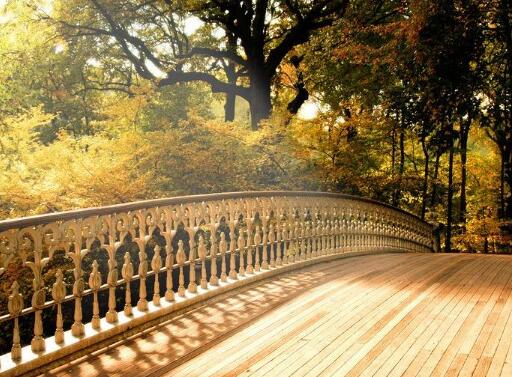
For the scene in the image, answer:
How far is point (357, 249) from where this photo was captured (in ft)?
36.9

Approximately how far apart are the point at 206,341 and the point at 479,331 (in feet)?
8.20

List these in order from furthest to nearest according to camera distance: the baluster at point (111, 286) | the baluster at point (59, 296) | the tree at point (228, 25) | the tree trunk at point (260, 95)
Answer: the tree trunk at point (260, 95) < the tree at point (228, 25) < the baluster at point (111, 286) < the baluster at point (59, 296)

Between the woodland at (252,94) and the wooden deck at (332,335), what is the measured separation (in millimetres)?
5372

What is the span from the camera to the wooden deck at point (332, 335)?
11.8 ft

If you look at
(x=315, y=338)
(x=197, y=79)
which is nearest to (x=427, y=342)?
(x=315, y=338)

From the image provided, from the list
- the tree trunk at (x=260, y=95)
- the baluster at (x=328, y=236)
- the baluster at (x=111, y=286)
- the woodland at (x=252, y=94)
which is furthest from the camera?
the tree trunk at (x=260, y=95)

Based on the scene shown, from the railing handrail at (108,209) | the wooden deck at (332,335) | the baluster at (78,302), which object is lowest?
the wooden deck at (332,335)

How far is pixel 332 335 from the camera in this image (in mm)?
4371

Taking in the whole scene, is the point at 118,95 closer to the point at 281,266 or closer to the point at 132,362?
the point at 281,266

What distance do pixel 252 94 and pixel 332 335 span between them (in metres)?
14.7

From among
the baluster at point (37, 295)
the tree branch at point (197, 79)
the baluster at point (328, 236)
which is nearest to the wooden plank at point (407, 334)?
the baluster at point (37, 295)

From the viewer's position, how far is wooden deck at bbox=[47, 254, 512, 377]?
360 centimetres

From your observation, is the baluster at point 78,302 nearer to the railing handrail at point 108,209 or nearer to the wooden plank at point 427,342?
the railing handrail at point 108,209

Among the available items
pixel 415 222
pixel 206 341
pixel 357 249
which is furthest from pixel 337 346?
pixel 415 222
